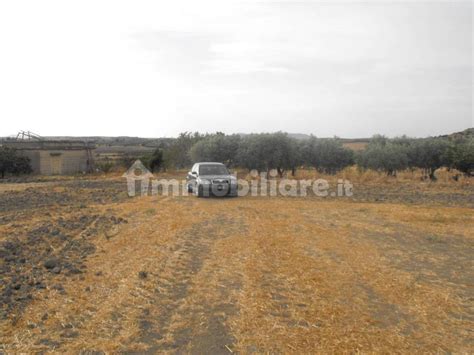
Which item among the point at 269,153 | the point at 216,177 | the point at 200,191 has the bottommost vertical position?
the point at 200,191

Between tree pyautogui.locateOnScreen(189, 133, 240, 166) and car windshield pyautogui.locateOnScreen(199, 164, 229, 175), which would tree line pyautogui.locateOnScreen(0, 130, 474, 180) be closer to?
tree pyautogui.locateOnScreen(189, 133, 240, 166)

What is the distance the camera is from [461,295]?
6012mm

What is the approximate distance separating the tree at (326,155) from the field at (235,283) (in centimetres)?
2010

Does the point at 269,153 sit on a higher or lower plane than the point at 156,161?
higher

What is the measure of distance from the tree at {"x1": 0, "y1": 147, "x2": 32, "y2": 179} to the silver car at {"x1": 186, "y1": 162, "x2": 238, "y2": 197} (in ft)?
76.7

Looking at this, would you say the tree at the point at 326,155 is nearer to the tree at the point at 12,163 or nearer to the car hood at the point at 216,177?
the car hood at the point at 216,177

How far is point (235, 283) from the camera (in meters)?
6.45

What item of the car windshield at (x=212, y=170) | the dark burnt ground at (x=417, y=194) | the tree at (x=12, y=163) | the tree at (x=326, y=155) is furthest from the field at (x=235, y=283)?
the tree at (x=12, y=163)

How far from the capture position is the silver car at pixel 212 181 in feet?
60.1

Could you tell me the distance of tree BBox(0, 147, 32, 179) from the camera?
1383 inches

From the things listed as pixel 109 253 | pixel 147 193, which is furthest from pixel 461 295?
pixel 147 193

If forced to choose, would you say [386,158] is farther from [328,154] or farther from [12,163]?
[12,163]

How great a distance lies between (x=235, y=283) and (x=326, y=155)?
2772 cm

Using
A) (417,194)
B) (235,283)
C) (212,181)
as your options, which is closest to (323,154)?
(417,194)
